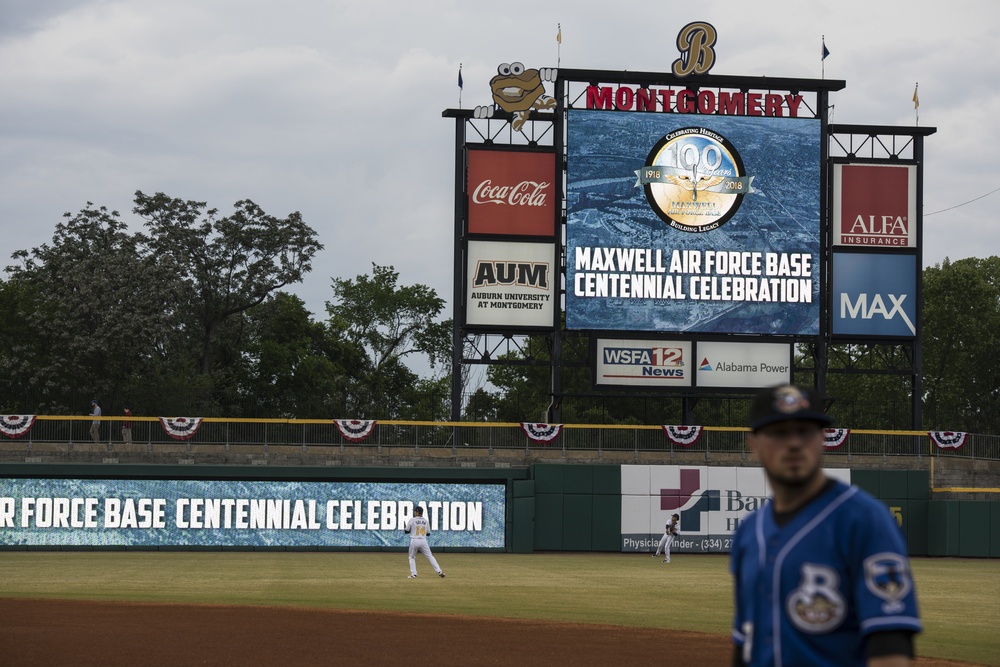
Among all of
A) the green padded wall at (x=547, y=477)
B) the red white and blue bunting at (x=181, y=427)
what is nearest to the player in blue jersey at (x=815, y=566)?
the green padded wall at (x=547, y=477)

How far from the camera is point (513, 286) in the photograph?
42.7 metres

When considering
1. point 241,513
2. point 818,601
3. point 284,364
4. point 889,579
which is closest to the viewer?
point 889,579

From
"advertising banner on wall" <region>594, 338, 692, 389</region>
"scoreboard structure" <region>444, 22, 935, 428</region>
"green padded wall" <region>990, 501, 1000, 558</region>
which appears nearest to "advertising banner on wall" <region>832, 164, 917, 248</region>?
"scoreboard structure" <region>444, 22, 935, 428</region>

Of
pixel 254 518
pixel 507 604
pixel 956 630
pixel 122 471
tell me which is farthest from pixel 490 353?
pixel 956 630

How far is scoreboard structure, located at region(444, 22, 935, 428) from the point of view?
140 ft

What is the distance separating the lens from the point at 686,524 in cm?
4125

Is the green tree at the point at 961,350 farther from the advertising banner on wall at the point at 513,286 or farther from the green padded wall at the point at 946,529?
the advertising banner on wall at the point at 513,286

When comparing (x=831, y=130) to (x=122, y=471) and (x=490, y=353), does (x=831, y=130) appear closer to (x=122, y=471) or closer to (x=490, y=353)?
(x=490, y=353)

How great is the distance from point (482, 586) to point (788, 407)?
21.4 meters

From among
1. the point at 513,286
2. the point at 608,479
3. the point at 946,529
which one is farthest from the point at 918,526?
the point at 513,286

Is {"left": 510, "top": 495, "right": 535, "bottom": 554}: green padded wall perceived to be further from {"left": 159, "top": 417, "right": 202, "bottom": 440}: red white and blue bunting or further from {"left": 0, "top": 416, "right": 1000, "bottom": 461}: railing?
{"left": 159, "top": 417, "right": 202, "bottom": 440}: red white and blue bunting

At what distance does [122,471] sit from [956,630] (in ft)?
91.2

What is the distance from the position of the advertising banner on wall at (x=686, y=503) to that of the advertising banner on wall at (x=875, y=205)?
8659mm

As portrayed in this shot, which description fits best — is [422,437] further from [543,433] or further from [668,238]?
[668,238]
